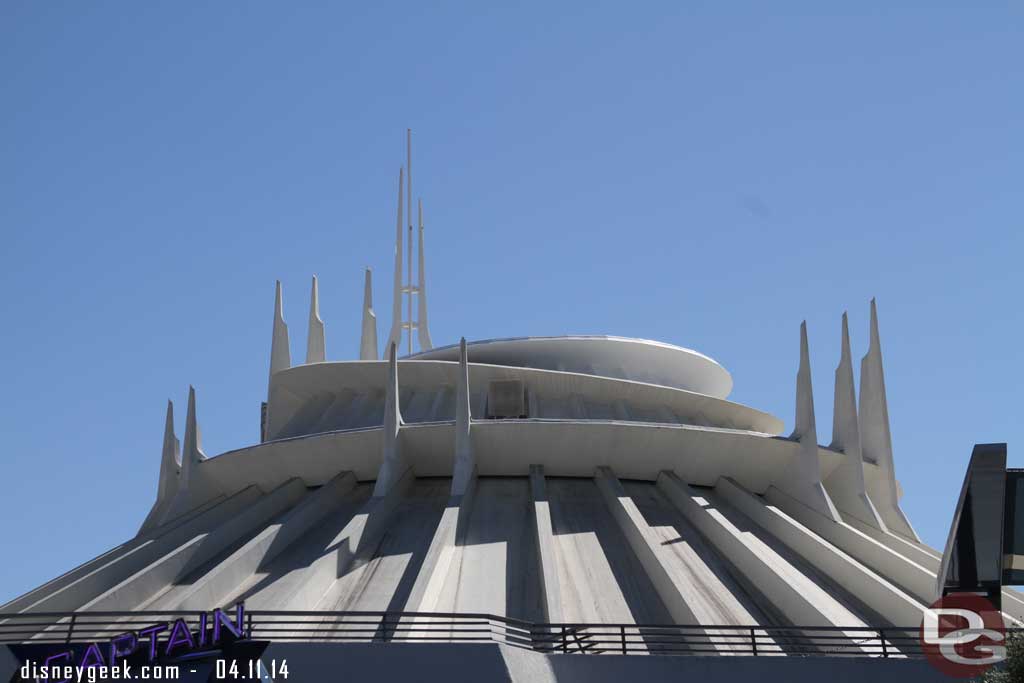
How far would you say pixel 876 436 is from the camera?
35.0 meters

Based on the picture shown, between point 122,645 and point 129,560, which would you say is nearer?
point 122,645

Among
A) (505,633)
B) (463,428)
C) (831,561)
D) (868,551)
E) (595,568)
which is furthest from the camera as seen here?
(463,428)

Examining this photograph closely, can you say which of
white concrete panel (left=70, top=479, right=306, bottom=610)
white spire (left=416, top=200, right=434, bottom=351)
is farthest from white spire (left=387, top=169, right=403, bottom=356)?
white concrete panel (left=70, top=479, right=306, bottom=610)

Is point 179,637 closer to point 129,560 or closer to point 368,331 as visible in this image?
point 129,560

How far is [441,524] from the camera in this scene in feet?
85.3

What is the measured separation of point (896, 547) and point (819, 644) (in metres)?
10.6

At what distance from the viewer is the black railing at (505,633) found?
64.1 ft

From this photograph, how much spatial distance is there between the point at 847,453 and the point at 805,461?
203 cm

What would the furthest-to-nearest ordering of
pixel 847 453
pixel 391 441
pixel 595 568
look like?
pixel 847 453, pixel 391 441, pixel 595 568

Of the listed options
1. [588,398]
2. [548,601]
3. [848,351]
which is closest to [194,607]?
[548,601]

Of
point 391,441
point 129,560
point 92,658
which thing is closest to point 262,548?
point 129,560

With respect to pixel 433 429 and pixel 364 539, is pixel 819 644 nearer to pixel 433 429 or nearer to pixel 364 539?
pixel 364 539

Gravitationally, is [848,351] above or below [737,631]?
above

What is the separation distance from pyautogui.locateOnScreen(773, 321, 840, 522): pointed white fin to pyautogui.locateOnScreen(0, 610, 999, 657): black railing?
7850mm
